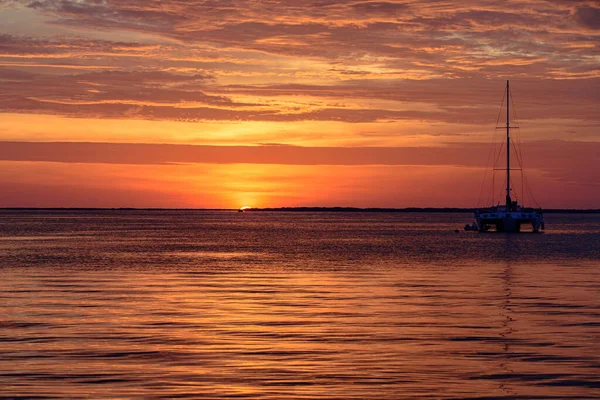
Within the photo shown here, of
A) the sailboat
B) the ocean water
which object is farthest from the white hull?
the ocean water

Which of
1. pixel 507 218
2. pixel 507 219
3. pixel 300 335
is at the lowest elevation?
pixel 507 219

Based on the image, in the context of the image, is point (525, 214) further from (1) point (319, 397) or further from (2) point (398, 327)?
(1) point (319, 397)

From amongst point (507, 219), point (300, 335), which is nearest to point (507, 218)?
point (507, 219)

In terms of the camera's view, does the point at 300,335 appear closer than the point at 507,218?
Yes

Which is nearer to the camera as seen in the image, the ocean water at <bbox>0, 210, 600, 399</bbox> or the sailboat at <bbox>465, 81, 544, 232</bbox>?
the ocean water at <bbox>0, 210, 600, 399</bbox>

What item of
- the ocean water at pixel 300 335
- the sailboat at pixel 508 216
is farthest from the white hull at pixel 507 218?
the ocean water at pixel 300 335

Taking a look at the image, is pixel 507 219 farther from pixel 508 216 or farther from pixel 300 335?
pixel 300 335

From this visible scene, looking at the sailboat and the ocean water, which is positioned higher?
the ocean water

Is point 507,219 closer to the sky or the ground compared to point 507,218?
closer to the ground

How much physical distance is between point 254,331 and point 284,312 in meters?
4.89

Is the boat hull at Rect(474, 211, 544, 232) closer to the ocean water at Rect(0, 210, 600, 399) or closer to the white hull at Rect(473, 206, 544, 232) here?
the white hull at Rect(473, 206, 544, 232)

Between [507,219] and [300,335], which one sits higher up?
[300,335]

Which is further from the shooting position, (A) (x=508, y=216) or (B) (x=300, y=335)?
(A) (x=508, y=216)

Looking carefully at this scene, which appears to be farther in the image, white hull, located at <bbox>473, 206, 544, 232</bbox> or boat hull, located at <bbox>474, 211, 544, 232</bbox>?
white hull, located at <bbox>473, 206, 544, 232</bbox>
